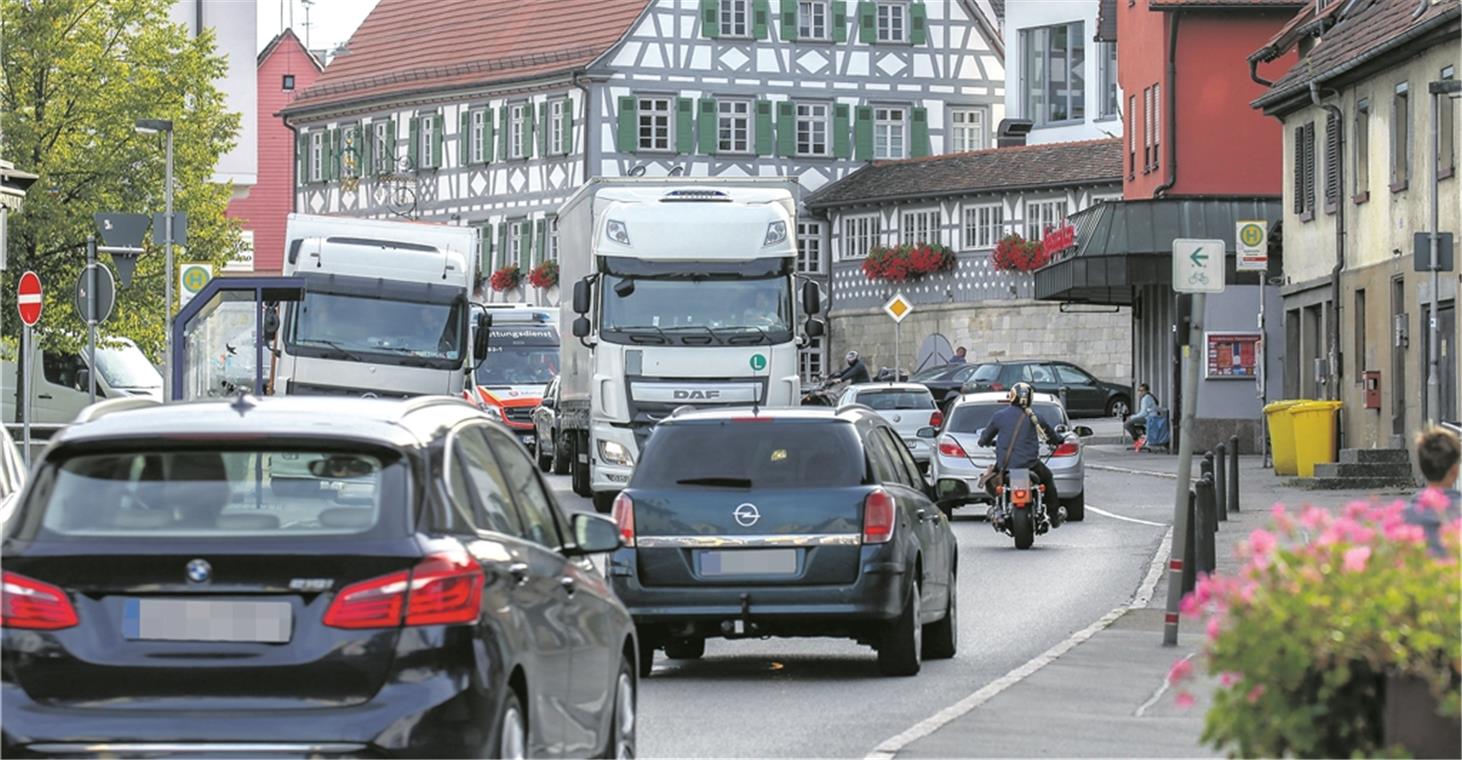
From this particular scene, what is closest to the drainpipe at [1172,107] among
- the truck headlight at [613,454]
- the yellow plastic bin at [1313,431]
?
the yellow plastic bin at [1313,431]

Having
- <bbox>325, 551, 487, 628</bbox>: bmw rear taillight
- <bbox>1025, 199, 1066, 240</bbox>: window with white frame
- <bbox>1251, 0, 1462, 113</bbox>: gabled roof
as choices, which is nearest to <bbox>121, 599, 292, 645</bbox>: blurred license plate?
<bbox>325, 551, 487, 628</bbox>: bmw rear taillight

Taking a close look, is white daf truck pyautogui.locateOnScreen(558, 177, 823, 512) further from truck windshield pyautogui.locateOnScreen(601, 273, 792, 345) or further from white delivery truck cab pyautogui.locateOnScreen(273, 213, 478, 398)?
white delivery truck cab pyautogui.locateOnScreen(273, 213, 478, 398)

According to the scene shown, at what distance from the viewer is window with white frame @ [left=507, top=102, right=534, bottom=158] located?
85.2 metres

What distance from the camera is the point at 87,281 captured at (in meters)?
34.5

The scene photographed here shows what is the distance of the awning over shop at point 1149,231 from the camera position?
5291cm

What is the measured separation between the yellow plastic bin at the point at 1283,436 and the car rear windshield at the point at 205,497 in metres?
34.0

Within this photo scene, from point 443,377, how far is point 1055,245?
88.1 ft

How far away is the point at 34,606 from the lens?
27.1 feet

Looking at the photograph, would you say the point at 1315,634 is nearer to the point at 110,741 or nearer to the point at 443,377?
the point at 110,741

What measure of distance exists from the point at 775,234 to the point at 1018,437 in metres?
4.79

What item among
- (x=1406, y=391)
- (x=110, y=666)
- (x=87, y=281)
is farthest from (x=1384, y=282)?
(x=110, y=666)

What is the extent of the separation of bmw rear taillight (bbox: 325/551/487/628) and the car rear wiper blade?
24.8ft

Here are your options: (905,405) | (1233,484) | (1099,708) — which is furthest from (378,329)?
(1099,708)

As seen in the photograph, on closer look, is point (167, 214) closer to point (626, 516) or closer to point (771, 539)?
point (626, 516)
